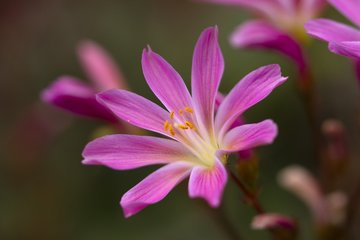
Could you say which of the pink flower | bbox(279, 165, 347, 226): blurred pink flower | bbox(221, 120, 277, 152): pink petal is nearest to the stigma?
bbox(221, 120, 277, 152): pink petal

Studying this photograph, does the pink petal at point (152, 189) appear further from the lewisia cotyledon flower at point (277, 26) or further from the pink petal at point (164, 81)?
the lewisia cotyledon flower at point (277, 26)

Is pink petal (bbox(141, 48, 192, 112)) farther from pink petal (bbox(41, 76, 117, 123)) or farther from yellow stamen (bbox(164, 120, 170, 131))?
pink petal (bbox(41, 76, 117, 123))

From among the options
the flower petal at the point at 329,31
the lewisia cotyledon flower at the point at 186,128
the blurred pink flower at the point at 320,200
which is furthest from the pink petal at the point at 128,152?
the blurred pink flower at the point at 320,200

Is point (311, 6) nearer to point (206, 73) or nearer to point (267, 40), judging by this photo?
point (267, 40)

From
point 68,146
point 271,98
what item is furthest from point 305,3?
point 68,146

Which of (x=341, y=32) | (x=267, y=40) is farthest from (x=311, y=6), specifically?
(x=341, y=32)
